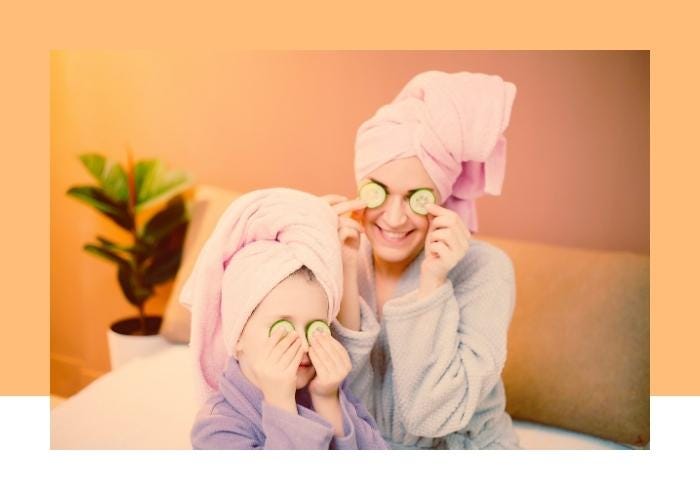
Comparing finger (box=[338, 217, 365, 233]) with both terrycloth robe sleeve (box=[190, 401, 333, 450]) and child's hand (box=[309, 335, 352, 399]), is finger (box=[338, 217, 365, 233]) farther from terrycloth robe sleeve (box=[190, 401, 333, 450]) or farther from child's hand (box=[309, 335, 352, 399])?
terrycloth robe sleeve (box=[190, 401, 333, 450])

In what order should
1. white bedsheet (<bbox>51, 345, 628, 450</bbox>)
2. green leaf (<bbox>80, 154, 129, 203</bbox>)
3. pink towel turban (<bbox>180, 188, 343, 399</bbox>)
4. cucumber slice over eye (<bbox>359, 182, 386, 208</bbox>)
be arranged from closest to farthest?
pink towel turban (<bbox>180, 188, 343, 399</bbox>)
cucumber slice over eye (<bbox>359, 182, 386, 208</bbox>)
white bedsheet (<bbox>51, 345, 628, 450</bbox>)
green leaf (<bbox>80, 154, 129, 203</bbox>)

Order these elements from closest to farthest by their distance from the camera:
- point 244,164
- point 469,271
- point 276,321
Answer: point 276,321 < point 469,271 < point 244,164

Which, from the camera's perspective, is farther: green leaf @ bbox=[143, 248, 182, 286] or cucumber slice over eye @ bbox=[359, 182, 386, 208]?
green leaf @ bbox=[143, 248, 182, 286]

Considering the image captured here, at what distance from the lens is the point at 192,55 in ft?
4.52

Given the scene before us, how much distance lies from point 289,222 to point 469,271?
35 cm

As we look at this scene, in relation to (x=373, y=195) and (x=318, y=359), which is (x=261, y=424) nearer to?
(x=318, y=359)

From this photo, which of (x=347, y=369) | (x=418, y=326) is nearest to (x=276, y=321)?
(x=347, y=369)

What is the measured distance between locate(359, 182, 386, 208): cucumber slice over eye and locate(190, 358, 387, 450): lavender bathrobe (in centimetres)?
32

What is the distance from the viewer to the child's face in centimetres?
113

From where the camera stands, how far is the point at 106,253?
146cm

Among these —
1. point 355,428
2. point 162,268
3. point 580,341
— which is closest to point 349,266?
point 355,428

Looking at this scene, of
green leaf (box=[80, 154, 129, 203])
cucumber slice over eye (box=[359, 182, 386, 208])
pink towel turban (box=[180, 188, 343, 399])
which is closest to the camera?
pink towel turban (box=[180, 188, 343, 399])

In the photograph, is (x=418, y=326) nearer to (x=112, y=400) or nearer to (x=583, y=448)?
(x=583, y=448)

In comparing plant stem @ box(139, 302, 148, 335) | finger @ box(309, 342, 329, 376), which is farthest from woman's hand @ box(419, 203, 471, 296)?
plant stem @ box(139, 302, 148, 335)
